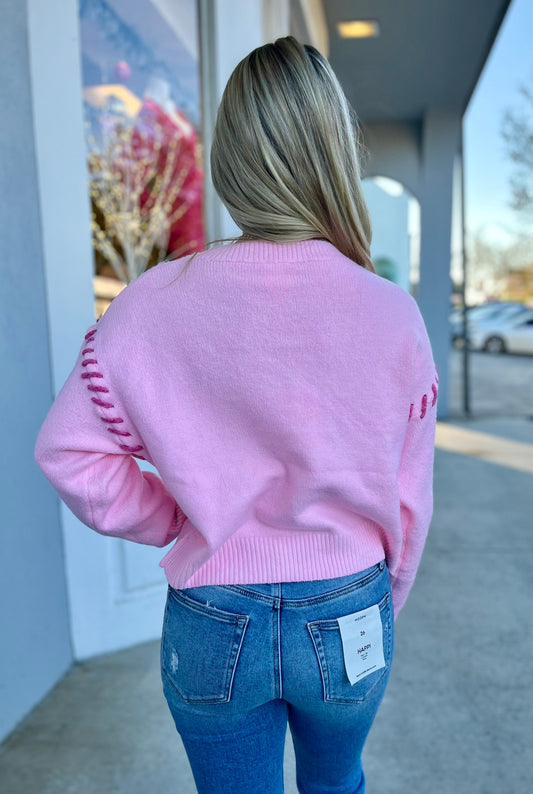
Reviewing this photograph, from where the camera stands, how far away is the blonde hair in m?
0.82

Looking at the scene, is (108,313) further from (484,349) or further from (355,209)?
(484,349)

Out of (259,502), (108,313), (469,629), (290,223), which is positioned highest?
(290,223)

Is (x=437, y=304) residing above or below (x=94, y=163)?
below

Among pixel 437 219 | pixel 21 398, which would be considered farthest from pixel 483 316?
pixel 21 398

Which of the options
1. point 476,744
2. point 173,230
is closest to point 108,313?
point 476,744

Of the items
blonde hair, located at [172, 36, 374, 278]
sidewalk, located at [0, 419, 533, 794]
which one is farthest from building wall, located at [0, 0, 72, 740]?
blonde hair, located at [172, 36, 374, 278]

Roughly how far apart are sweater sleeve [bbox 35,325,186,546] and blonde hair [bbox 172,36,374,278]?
0.27 meters

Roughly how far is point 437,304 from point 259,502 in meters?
6.47

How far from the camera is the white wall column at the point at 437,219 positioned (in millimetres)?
6844

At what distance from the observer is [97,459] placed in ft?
2.95

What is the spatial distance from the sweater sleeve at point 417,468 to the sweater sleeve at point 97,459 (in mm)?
367

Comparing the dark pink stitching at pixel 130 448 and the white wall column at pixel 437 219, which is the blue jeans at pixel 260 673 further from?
the white wall column at pixel 437 219

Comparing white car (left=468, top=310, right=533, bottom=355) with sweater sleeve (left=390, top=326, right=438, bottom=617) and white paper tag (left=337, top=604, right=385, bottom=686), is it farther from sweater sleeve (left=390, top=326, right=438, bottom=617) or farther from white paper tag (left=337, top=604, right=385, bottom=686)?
white paper tag (left=337, top=604, right=385, bottom=686)

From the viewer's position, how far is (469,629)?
2.49 m
